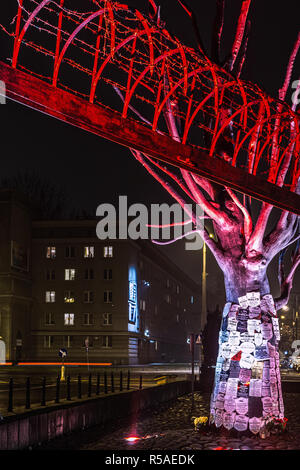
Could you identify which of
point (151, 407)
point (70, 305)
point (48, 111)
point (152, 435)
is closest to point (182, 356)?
point (70, 305)

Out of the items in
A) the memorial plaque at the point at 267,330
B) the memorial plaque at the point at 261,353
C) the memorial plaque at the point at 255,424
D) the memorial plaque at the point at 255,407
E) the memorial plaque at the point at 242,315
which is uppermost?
the memorial plaque at the point at 242,315

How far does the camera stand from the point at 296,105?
44.7 feet

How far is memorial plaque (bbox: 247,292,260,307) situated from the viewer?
1334 centimetres

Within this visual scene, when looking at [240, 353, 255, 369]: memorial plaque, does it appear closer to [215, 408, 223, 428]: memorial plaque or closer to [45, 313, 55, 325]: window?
[215, 408, 223, 428]: memorial plaque

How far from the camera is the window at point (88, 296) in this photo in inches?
2697

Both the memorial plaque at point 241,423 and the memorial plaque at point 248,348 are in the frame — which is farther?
the memorial plaque at point 248,348

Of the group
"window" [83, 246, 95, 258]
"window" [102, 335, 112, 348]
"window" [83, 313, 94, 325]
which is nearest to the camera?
"window" [102, 335, 112, 348]

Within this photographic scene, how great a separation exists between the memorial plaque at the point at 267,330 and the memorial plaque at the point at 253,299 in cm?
47

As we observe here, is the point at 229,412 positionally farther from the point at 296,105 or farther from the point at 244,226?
the point at 296,105

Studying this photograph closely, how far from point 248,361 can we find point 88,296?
56.5m

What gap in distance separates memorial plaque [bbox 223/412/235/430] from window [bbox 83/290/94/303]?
56.2 m

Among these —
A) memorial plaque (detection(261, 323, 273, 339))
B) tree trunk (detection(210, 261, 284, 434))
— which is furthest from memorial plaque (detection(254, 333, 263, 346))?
memorial plaque (detection(261, 323, 273, 339))

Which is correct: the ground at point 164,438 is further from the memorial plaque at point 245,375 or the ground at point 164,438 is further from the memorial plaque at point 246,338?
the memorial plaque at point 246,338

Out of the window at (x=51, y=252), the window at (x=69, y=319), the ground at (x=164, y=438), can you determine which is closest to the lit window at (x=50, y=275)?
the window at (x=51, y=252)
